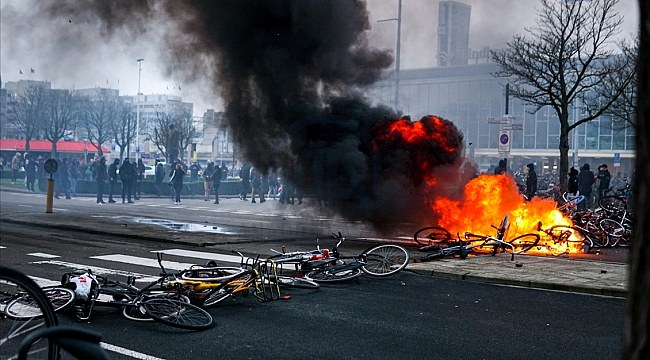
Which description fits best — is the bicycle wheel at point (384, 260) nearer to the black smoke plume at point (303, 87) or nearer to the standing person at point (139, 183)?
the black smoke plume at point (303, 87)

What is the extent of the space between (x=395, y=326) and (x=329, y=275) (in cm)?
248

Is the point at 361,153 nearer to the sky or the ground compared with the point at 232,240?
nearer to the sky

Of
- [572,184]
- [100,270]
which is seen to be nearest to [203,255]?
[100,270]

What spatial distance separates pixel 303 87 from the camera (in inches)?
739

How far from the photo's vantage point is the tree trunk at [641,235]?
185 centimetres

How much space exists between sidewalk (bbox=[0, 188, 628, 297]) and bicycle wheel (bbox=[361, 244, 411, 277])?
0.49 metres

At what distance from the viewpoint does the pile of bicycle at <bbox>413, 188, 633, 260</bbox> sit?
12719 millimetres

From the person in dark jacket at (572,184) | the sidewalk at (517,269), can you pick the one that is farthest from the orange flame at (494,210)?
the person in dark jacket at (572,184)

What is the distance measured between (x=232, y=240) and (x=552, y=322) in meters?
8.29

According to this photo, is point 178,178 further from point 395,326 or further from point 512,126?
point 395,326

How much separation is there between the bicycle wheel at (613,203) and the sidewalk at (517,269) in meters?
3.76

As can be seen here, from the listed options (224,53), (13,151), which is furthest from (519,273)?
(13,151)

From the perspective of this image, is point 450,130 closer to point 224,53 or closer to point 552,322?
point 224,53

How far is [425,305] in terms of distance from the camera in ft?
27.2
